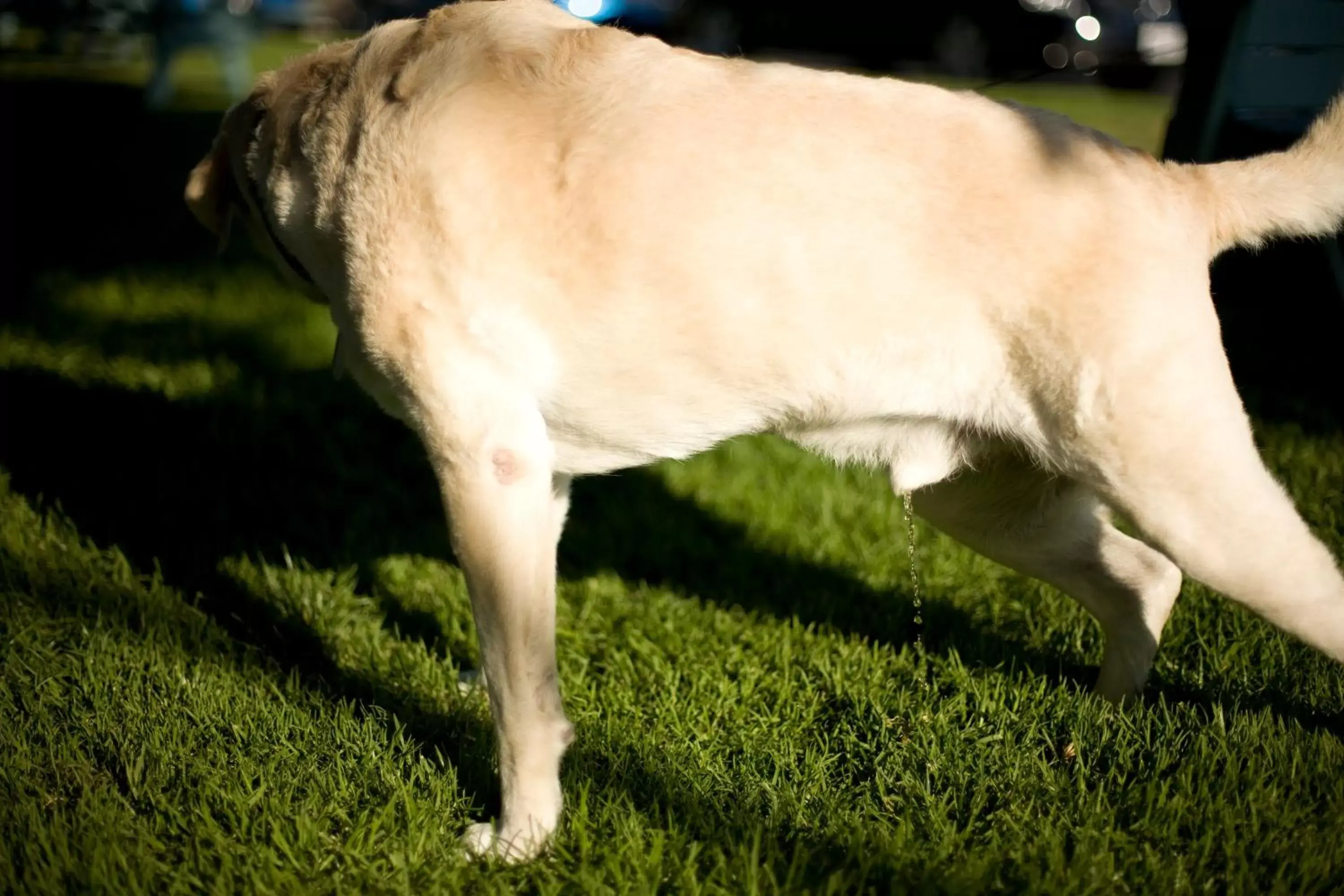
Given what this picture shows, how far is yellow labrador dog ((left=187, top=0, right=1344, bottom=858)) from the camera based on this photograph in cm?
219

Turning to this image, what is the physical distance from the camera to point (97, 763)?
2.71 metres

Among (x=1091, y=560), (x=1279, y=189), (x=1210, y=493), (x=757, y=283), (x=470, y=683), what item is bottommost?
(x=470, y=683)

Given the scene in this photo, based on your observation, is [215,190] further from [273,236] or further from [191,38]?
[191,38]

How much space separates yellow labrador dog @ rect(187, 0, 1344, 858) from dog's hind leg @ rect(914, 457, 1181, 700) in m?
0.46

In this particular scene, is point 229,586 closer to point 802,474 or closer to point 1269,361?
point 802,474

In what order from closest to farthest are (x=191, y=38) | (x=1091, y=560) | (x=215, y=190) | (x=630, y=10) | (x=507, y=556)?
(x=507, y=556), (x=215, y=190), (x=1091, y=560), (x=191, y=38), (x=630, y=10)

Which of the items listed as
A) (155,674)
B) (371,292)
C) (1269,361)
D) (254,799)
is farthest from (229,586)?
(1269,361)

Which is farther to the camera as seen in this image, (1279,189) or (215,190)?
(215,190)

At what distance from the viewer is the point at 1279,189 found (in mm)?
2359

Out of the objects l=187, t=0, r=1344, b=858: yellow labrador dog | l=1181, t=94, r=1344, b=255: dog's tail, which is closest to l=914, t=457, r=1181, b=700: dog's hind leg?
l=187, t=0, r=1344, b=858: yellow labrador dog

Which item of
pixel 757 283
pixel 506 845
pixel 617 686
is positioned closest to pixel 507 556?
pixel 506 845

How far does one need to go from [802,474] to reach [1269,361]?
2216mm

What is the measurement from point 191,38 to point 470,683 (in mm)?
10403

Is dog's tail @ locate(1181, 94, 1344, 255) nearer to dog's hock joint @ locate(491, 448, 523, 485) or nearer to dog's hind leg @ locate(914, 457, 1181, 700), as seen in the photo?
A: dog's hind leg @ locate(914, 457, 1181, 700)
